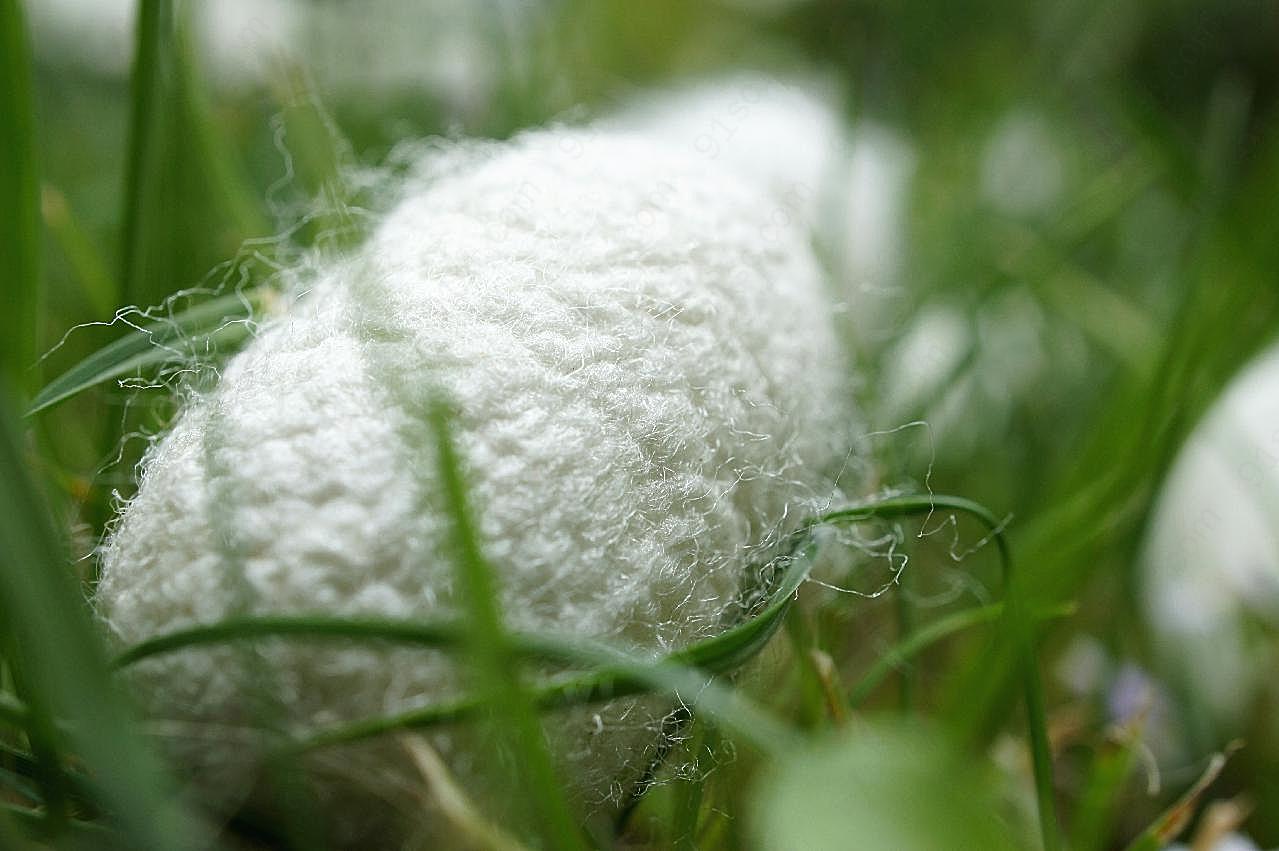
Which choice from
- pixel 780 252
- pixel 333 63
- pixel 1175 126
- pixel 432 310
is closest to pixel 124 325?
pixel 432 310

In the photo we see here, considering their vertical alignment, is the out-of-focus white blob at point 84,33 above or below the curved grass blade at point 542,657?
above

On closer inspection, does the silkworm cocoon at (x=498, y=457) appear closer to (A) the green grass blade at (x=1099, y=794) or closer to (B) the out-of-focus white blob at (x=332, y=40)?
(A) the green grass blade at (x=1099, y=794)

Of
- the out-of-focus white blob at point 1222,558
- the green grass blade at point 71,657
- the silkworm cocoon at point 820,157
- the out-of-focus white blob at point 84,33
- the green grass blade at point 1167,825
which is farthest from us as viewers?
the out-of-focus white blob at point 84,33

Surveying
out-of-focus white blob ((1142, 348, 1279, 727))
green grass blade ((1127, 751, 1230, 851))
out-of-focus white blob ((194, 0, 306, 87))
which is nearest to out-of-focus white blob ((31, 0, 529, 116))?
out-of-focus white blob ((194, 0, 306, 87))

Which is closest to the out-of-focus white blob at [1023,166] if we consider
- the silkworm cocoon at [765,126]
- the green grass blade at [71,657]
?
the silkworm cocoon at [765,126]

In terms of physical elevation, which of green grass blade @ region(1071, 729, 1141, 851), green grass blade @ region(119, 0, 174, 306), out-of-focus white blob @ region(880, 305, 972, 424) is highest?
green grass blade @ region(119, 0, 174, 306)

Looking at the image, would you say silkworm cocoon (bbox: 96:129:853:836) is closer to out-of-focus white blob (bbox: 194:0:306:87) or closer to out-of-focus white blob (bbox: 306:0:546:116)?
out-of-focus white blob (bbox: 306:0:546:116)

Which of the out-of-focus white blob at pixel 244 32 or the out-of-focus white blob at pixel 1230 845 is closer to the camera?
the out-of-focus white blob at pixel 1230 845
